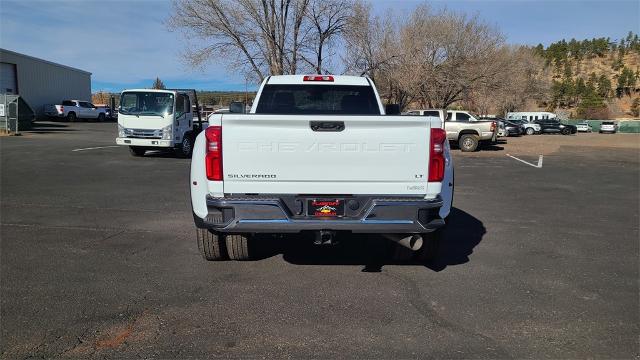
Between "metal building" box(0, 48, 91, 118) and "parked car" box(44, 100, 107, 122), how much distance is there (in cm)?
108

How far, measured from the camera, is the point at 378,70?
1241 inches

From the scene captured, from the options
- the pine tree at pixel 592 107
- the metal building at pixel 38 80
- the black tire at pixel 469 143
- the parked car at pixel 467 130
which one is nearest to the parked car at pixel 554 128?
the parked car at pixel 467 130

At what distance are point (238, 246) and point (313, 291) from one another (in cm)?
105

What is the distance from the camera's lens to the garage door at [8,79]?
38031mm

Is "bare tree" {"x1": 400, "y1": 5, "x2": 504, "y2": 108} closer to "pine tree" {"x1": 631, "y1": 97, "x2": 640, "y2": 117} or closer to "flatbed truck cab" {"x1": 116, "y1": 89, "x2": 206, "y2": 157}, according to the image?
"flatbed truck cab" {"x1": 116, "y1": 89, "x2": 206, "y2": 157}

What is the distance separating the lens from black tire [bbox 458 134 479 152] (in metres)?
24.5

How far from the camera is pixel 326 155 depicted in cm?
427

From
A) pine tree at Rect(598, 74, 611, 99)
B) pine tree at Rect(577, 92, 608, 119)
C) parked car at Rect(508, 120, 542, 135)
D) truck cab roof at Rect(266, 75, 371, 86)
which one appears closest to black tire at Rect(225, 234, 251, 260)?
truck cab roof at Rect(266, 75, 371, 86)

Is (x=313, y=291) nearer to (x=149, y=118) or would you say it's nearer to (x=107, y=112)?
(x=149, y=118)

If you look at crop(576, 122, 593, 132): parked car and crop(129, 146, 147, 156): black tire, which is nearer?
crop(129, 146, 147, 156): black tire

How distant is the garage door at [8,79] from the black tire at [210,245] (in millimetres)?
40002

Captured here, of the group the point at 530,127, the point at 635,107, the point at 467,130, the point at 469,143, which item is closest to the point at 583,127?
the point at 530,127

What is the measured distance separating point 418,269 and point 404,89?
28.6m

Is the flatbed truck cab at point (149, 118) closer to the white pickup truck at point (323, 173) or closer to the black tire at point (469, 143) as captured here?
the white pickup truck at point (323, 173)
